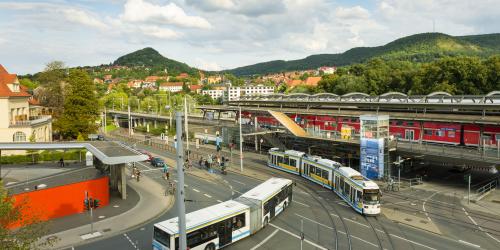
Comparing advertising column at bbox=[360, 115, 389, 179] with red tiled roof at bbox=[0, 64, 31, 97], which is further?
red tiled roof at bbox=[0, 64, 31, 97]

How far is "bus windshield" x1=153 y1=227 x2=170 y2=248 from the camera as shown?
20.4m

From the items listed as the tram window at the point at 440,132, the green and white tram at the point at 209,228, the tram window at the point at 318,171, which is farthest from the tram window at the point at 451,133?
the green and white tram at the point at 209,228

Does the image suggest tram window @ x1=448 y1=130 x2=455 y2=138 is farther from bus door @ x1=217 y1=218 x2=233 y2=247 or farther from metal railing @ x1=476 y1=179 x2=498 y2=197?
bus door @ x1=217 y1=218 x2=233 y2=247

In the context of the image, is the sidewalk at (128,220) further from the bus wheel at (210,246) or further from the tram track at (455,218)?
the tram track at (455,218)

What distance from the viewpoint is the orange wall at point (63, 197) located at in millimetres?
28062

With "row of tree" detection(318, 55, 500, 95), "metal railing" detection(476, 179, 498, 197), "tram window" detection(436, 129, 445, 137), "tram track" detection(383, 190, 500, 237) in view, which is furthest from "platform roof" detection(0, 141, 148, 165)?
"row of tree" detection(318, 55, 500, 95)

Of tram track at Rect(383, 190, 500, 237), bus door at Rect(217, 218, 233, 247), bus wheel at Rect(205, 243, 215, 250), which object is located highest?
bus door at Rect(217, 218, 233, 247)

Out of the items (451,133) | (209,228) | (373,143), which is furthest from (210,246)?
(451,133)

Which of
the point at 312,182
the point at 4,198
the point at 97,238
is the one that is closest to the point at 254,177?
the point at 312,182

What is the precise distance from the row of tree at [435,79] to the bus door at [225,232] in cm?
6174

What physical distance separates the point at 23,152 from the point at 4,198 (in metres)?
41.1

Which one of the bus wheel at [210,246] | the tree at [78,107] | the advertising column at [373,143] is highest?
the tree at [78,107]

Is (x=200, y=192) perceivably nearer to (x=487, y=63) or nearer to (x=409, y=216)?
(x=409, y=216)

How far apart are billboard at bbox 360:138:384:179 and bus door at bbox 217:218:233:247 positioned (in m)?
22.7
